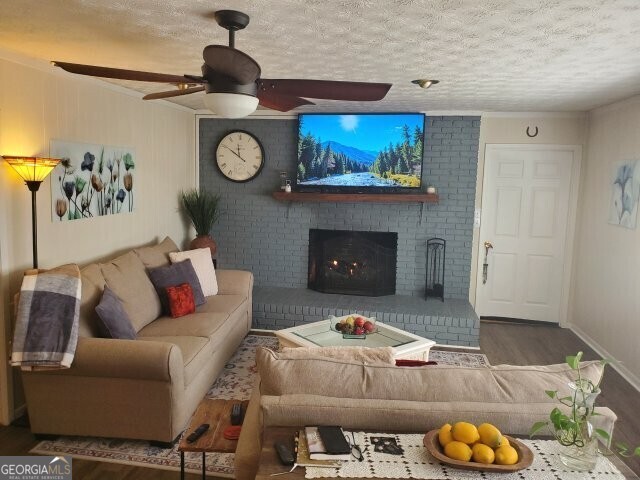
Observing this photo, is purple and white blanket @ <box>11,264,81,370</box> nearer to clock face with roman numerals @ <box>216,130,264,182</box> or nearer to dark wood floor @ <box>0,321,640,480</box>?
dark wood floor @ <box>0,321,640,480</box>

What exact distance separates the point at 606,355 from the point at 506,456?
3.86m

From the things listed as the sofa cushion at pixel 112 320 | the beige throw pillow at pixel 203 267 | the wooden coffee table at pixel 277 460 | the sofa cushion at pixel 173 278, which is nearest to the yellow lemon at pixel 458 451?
the wooden coffee table at pixel 277 460

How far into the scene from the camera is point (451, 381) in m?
1.94

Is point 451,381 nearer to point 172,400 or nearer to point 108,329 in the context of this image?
point 172,400

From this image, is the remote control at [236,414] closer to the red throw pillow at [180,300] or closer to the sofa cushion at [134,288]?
the sofa cushion at [134,288]

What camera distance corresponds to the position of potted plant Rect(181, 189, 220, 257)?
5.70m

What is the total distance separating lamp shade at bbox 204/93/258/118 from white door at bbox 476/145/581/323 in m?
4.04

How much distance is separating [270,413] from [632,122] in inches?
164

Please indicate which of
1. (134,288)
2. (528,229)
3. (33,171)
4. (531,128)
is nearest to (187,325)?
(134,288)

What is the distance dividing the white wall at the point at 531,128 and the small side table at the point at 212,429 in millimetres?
4271

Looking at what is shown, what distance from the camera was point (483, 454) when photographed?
1.56 meters

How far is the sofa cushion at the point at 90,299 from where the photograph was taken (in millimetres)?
3169

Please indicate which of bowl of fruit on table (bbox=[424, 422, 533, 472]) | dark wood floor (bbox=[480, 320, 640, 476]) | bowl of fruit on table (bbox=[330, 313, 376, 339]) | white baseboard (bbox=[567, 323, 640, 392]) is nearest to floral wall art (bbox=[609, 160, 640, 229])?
white baseboard (bbox=[567, 323, 640, 392])

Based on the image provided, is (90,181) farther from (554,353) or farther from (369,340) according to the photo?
(554,353)
